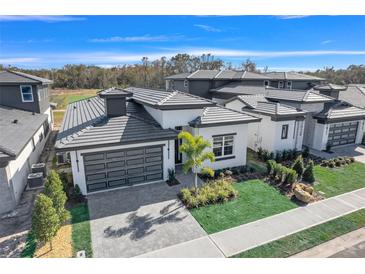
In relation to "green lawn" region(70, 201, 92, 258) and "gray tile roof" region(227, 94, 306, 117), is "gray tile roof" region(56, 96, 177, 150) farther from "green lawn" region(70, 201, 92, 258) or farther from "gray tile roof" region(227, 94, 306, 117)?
"gray tile roof" region(227, 94, 306, 117)

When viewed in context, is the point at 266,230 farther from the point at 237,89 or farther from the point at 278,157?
the point at 237,89

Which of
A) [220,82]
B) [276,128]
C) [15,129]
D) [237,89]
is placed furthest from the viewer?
[220,82]

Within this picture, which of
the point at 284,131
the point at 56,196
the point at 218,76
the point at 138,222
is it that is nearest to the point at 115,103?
the point at 56,196

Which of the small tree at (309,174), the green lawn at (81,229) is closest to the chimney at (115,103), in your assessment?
the green lawn at (81,229)

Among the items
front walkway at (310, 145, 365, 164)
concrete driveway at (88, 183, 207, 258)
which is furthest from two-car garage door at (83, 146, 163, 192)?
front walkway at (310, 145, 365, 164)

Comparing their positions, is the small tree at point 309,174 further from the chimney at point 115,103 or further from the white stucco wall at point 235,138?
the chimney at point 115,103
